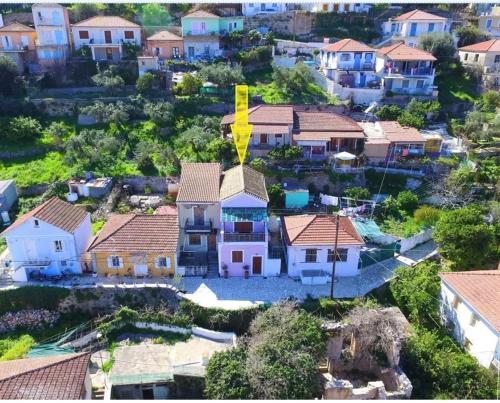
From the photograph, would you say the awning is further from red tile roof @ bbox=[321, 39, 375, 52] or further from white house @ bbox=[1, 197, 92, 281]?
white house @ bbox=[1, 197, 92, 281]

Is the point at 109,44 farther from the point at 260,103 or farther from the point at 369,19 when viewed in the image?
the point at 369,19

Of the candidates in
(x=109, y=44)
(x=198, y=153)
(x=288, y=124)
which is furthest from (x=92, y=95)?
(x=288, y=124)

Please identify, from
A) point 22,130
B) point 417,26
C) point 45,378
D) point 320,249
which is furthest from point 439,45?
point 45,378

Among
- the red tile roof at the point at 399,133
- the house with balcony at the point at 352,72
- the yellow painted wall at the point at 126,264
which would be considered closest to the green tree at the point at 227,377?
the yellow painted wall at the point at 126,264

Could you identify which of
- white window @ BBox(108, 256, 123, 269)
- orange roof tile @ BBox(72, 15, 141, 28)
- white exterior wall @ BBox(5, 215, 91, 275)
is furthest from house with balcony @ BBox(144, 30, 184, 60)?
white window @ BBox(108, 256, 123, 269)

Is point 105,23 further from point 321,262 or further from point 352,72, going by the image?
point 321,262
